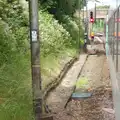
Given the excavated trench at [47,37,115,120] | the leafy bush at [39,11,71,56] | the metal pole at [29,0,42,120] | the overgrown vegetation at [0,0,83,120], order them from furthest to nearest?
the leafy bush at [39,11,71,56] → the excavated trench at [47,37,115,120] → the metal pole at [29,0,42,120] → the overgrown vegetation at [0,0,83,120]

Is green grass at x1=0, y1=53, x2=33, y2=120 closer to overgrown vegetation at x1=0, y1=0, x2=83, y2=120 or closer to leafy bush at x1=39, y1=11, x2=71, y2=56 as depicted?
overgrown vegetation at x1=0, y1=0, x2=83, y2=120

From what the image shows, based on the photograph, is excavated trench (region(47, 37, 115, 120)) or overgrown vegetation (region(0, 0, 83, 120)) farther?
excavated trench (region(47, 37, 115, 120))

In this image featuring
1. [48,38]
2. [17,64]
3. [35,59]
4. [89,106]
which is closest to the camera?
[35,59]

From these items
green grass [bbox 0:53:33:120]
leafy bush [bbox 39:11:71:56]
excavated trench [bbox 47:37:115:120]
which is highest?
leafy bush [bbox 39:11:71:56]

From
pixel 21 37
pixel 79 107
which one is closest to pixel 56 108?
pixel 79 107

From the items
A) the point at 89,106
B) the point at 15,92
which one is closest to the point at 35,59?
the point at 15,92

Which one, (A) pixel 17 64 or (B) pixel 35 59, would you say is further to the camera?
(A) pixel 17 64

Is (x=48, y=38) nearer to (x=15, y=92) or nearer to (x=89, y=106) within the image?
(x=89, y=106)

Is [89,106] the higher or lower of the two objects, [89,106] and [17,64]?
the lower

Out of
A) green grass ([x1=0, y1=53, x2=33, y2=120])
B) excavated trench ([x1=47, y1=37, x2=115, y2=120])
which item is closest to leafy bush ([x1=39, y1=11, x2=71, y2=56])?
excavated trench ([x1=47, y1=37, x2=115, y2=120])

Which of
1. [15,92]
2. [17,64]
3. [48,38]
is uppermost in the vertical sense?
A: [48,38]

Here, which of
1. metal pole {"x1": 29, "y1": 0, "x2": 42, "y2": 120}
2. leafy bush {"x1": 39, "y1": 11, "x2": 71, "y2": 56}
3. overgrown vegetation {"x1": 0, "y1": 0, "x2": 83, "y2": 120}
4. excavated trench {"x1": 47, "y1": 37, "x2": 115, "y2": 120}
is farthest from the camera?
leafy bush {"x1": 39, "y1": 11, "x2": 71, "y2": 56}

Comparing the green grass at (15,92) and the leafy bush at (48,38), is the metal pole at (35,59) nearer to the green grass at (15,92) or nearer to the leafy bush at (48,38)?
the green grass at (15,92)

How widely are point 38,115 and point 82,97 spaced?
3742mm
